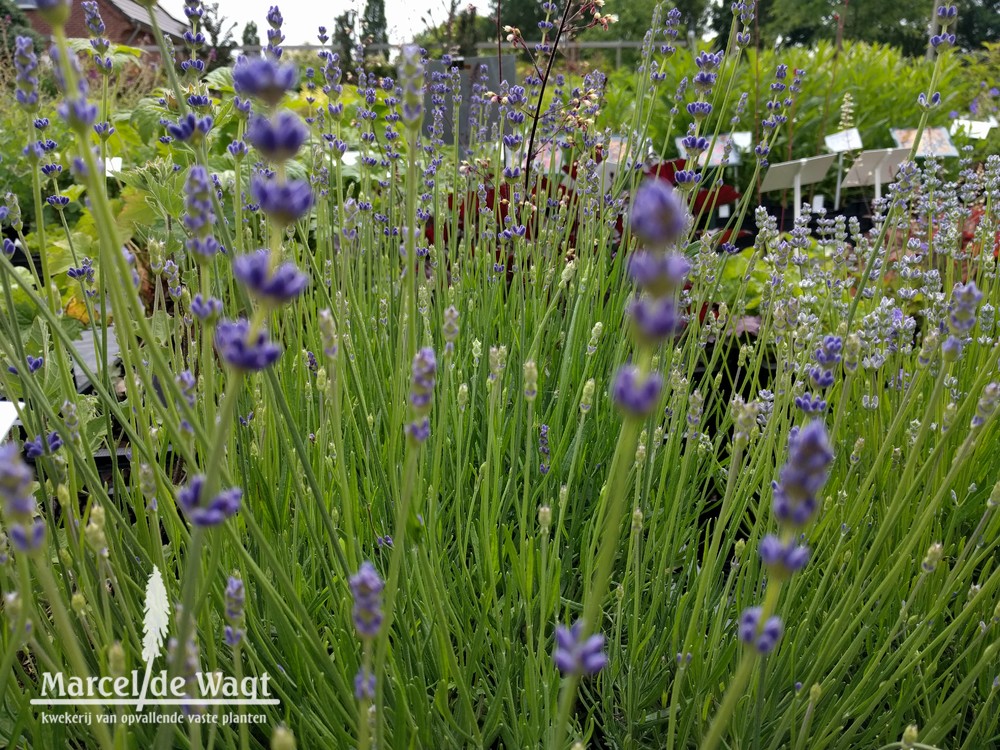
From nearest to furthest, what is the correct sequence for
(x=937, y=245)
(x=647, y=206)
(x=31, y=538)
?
(x=647, y=206)
(x=31, y=538)
(x=937, y=245)

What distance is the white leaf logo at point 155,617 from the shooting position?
Answer: 41.8 inches

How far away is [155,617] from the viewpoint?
42.9 inches

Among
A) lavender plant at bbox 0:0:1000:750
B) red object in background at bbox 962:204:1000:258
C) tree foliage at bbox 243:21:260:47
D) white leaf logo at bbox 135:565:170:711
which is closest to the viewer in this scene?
lavender plant at bbox 0:0:1000:750

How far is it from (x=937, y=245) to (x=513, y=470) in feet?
5.74

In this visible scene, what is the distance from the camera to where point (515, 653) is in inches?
49.2

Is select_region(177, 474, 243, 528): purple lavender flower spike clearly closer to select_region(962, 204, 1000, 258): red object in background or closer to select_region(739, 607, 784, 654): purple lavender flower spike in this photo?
select_region(739, 607, 784, 654): purple lavender flower spike

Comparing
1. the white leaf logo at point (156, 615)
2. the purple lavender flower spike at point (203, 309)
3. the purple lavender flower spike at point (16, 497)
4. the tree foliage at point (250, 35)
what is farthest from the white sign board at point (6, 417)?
the tree foliage at point (250, 35)

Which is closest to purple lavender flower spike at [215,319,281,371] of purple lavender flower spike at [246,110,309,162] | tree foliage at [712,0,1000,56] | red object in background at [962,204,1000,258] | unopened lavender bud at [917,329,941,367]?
purple lavender flower spike at [246,110,309,162]

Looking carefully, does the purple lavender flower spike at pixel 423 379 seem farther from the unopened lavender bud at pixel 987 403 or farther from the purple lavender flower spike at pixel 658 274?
the unopened lavender bud at pixel 987 403

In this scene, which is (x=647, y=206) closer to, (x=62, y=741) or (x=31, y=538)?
(x=31, y=538)

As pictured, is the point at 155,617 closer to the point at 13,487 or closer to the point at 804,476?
the point at 13,487

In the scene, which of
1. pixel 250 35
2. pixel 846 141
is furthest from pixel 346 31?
pixel 250 35

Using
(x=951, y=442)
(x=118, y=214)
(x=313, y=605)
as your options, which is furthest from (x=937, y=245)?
(x=118, y=214)

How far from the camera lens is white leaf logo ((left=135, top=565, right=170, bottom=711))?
106cm
